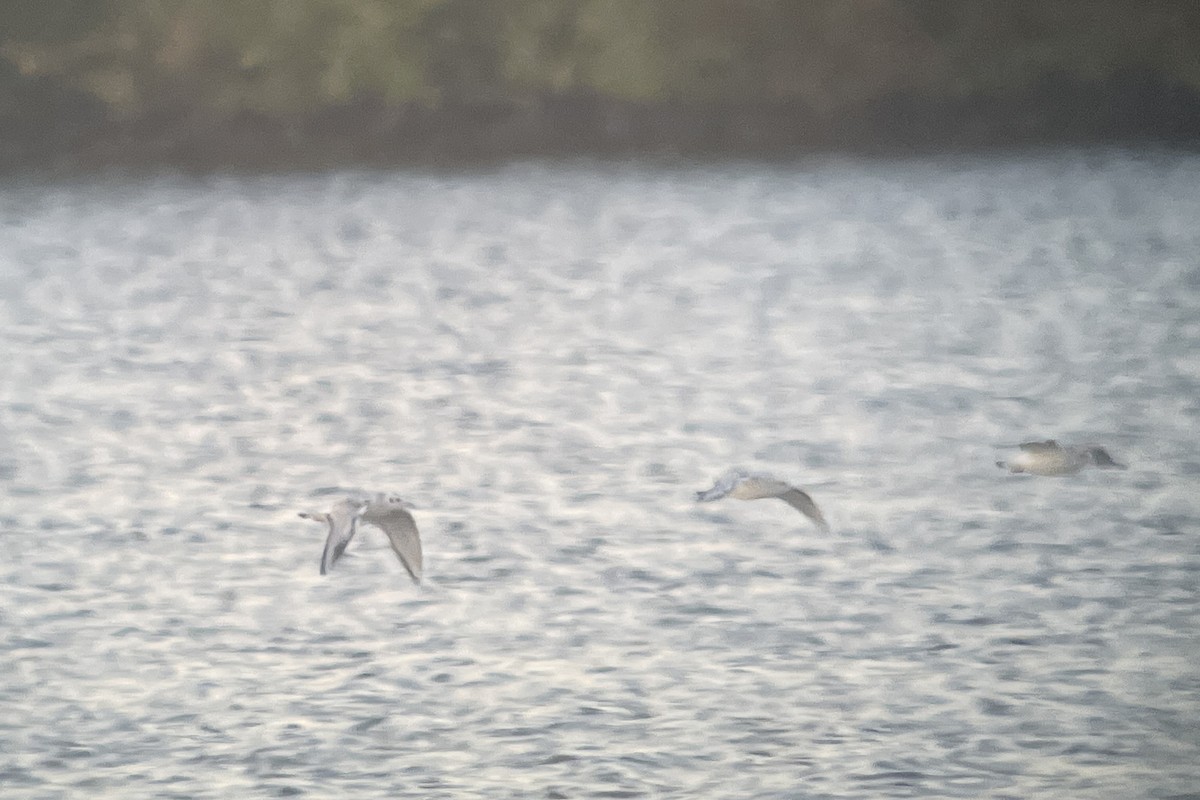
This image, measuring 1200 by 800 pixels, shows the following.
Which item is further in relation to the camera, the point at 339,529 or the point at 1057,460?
the point at 1057,460

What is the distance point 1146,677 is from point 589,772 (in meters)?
0.69

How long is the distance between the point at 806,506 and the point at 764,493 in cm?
13

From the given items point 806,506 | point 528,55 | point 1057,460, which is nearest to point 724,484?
point 806,506

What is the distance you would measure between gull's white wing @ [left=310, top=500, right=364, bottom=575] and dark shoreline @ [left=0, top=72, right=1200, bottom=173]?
16.9ft

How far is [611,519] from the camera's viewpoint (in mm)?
2654

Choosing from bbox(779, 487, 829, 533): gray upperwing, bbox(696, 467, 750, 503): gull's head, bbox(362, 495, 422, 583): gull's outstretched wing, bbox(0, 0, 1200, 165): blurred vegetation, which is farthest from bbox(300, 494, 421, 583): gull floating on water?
bbox(0, 0, 1200, 165): blurred vegetation

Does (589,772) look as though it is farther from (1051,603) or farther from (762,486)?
(762,486)

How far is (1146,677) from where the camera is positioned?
6.29ft

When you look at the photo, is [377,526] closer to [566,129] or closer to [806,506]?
[806,506]

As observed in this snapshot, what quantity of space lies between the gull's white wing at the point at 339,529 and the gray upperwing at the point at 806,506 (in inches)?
27.5

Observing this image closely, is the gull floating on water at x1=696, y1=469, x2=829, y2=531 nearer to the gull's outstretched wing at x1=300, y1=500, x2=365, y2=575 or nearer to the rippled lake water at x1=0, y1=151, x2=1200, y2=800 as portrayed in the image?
the rippled lake water at x1=0, y1=151, x2=1200, y2=800

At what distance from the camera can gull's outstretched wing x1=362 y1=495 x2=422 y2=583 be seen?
2385 mm

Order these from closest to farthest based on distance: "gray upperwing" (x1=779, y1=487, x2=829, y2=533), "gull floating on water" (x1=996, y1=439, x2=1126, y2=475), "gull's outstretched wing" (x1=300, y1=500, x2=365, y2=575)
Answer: "gull's outstretched wing" (x1=300, y1=500, x2=365, y2=575), "gray upperwing" (x1=779, y1=487, x2=829, y2=533), "gull floating on water" (x1=996, y1=439, x2=1126, y2=475)

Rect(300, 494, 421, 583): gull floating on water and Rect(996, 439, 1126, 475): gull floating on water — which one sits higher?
Rect(996, 439, 1126, 475): gull floating on water
